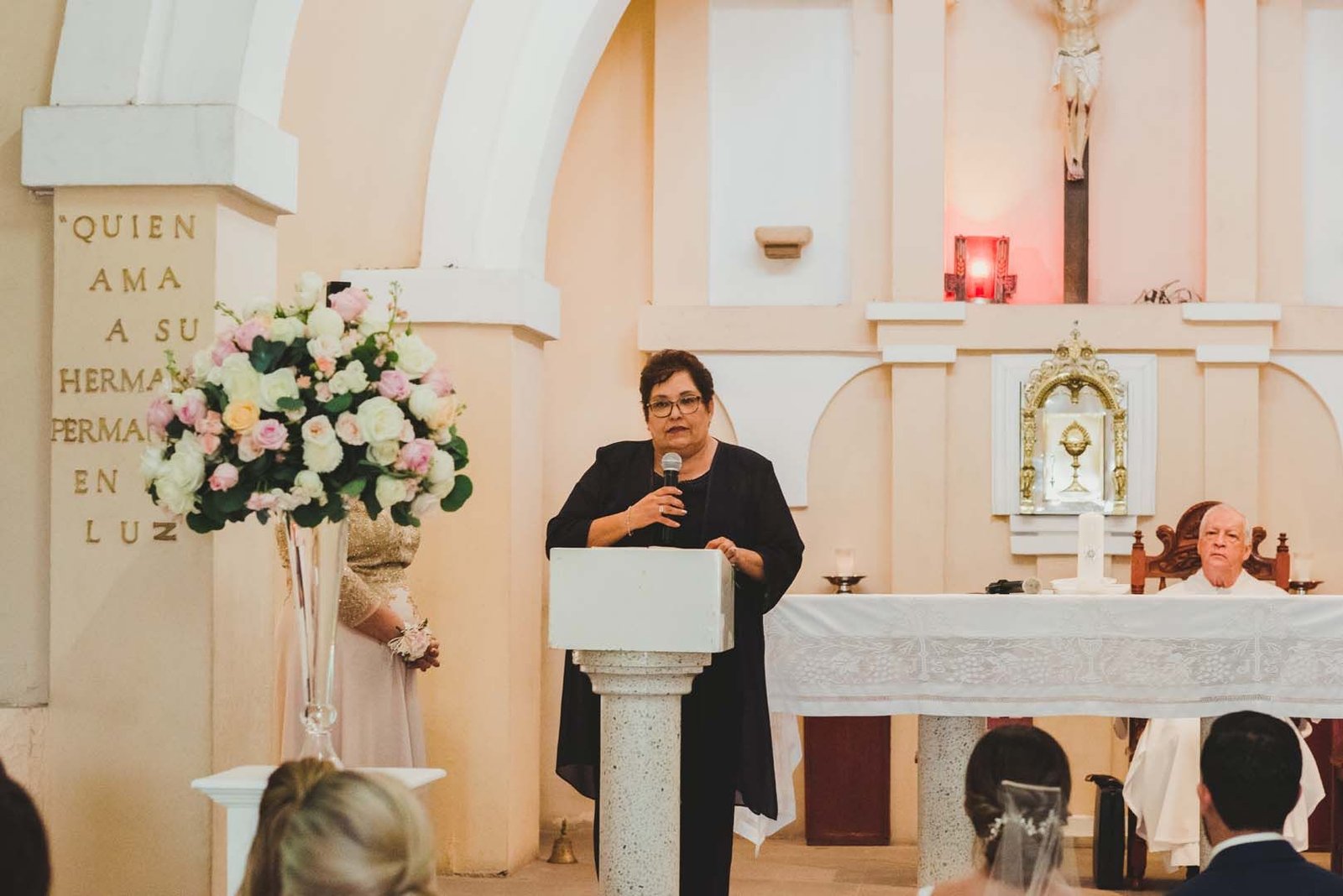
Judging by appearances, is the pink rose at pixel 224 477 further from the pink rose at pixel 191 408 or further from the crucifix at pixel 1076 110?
the crucifix at pixel 1076 110

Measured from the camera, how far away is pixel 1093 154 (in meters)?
8.27

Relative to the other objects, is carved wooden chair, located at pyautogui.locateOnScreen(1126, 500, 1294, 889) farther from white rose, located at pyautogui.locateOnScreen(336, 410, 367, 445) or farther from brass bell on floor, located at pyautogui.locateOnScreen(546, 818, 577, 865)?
white rose, located at pyautogui.locateOnScreen(336, 410, 367, 445)

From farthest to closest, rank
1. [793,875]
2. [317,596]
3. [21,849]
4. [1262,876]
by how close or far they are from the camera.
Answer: [793,875] → [317,596] → [1262,876] → [21,849]

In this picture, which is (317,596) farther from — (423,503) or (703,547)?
(703,547)

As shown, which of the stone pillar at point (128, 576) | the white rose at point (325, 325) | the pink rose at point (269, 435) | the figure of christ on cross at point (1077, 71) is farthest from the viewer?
the figure of christ on cross at point (1077, 71)

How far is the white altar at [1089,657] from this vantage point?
17.7 feet

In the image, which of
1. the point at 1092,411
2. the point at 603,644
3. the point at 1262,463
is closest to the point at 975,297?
the point at 1092,411

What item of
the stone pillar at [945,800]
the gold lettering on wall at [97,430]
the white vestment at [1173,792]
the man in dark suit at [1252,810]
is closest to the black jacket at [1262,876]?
the man in dark suit at [1252,810]

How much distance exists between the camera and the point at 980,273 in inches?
321

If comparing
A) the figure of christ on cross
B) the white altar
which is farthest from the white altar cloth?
the figure of christ on cross

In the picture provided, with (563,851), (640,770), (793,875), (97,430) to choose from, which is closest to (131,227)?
(97,430)

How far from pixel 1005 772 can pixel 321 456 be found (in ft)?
4.89

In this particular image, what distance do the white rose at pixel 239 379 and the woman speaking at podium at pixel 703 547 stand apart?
4.44ft

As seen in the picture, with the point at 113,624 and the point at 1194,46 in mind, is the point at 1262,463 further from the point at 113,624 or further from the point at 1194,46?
the point at 113,624
